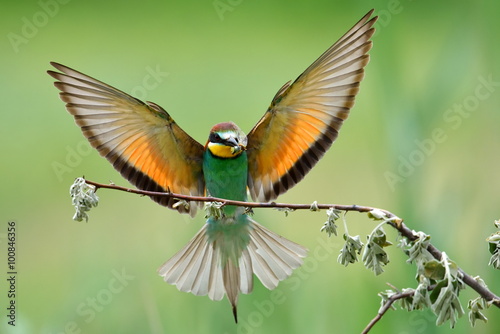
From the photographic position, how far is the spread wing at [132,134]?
34.8 inches

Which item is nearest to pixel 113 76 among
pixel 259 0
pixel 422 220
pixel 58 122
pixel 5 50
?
pixel 58 122

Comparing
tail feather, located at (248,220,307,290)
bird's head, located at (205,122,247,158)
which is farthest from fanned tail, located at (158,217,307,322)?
bird's head, located at (205,122,247,158)

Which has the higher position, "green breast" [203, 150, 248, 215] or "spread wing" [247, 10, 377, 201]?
"spread wing" [247, 10, 377, 201]

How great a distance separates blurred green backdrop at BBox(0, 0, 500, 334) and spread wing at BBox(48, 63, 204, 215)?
11.1 inches

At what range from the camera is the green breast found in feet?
3.40

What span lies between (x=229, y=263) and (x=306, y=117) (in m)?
0.23

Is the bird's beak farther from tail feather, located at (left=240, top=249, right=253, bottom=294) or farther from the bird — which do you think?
tail feather, located at (left=240, top=249, right=253, bottom=294)

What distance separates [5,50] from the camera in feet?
11.5

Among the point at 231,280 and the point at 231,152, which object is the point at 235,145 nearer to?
the point at 231,152

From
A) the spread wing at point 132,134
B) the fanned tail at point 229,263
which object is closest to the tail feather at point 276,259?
the fanned tail at point 229,263

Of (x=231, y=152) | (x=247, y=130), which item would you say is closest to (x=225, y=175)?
(x=231, y=152)

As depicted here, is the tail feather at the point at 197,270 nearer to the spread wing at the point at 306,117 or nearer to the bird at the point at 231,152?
the bird at the point at 231,152

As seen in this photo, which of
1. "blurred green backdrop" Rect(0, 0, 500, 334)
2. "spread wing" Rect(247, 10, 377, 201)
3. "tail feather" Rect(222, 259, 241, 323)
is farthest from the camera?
Answer: "blurred green backdrop" Rect(0, 0, 500, 334)

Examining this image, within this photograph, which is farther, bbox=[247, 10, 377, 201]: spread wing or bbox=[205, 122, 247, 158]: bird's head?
bbox=[205, 122, 247, 158]: bird's head
